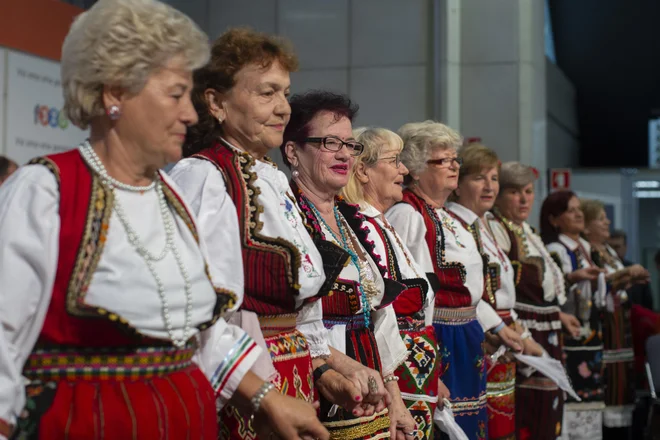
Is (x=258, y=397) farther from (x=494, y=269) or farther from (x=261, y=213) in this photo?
(x=494, y=269)

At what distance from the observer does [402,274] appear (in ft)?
11.6

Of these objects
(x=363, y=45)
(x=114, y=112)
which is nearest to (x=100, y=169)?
(x=114, y=112)

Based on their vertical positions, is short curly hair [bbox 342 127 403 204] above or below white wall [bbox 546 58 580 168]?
below

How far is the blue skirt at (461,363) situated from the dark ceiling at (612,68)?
11.3m

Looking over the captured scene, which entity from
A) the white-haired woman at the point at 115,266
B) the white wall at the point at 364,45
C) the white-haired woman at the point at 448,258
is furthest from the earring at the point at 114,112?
the white wall at the point at 364,45

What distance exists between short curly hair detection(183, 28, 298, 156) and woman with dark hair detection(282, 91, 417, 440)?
0.59 meters

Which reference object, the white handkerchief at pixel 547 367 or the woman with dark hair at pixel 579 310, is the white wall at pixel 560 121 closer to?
the woman with dark hair at pixel 579 310

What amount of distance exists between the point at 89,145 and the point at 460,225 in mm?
2779

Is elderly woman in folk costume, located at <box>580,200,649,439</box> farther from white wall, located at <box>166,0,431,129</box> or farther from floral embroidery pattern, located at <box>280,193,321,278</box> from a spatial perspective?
floral embroidery pattern, located at <box>280,193,321,278</box>

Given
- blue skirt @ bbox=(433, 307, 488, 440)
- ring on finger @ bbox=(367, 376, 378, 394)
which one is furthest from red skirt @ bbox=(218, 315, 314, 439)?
blue skirt @ bbox=(433, 307, 488, 440)

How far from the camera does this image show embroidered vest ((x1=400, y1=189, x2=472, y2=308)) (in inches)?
165

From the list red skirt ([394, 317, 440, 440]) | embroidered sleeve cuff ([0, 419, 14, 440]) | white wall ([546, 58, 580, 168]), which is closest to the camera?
embroidered sleeve cuff ([0, 419, 14, 440])

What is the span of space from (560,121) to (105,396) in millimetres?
13176

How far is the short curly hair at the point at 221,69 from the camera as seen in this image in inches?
99.6
